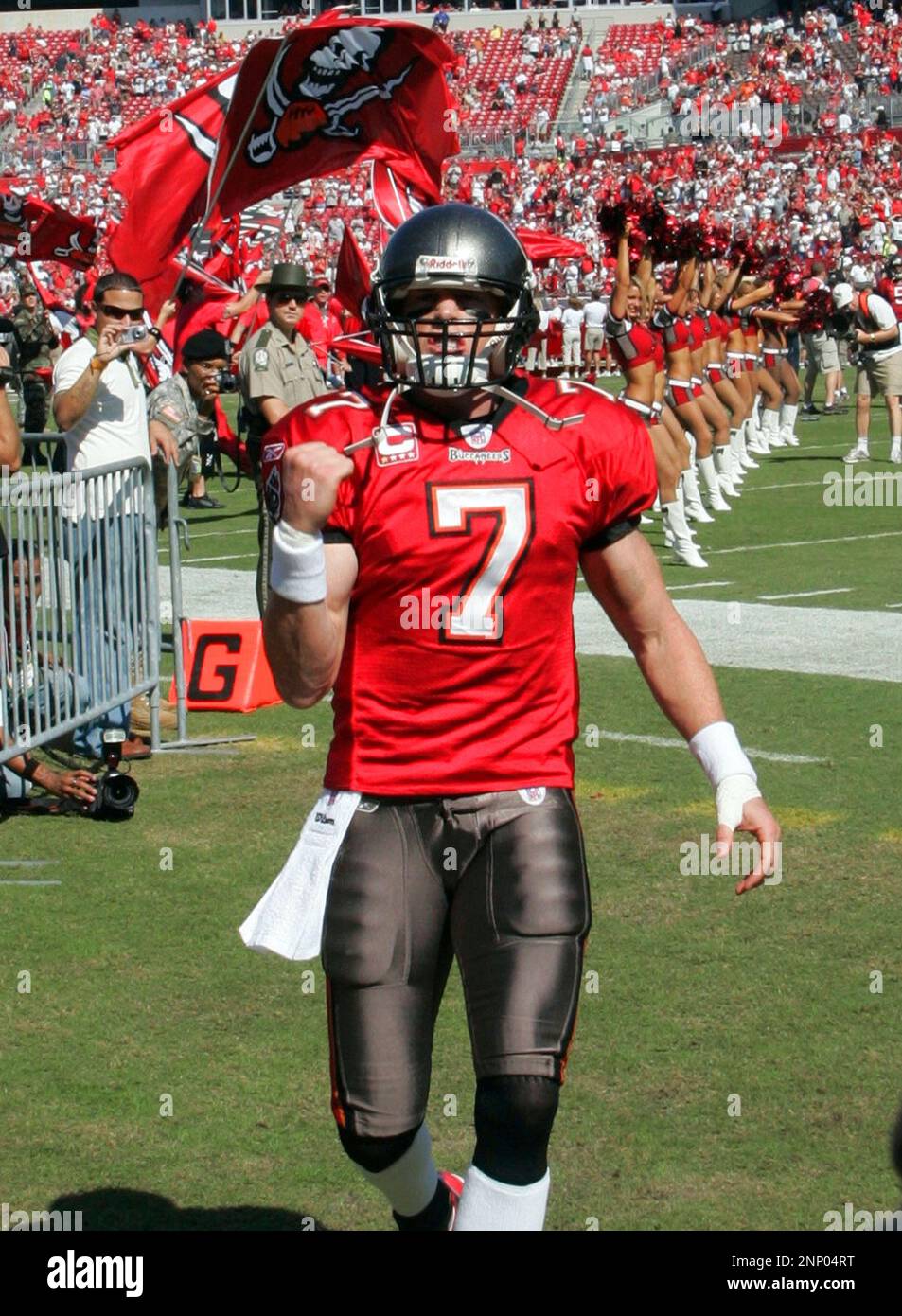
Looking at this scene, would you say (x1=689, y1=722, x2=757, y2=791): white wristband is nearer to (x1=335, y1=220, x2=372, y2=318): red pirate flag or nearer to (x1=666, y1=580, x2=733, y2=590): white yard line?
(x1=666, y1=580, x2=733, y2=590): white yard line

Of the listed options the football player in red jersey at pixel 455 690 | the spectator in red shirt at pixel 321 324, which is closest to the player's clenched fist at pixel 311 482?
the football player in red jersey at pixel 455 690

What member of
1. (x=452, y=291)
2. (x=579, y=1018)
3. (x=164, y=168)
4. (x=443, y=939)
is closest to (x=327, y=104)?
(x=164, y=168)

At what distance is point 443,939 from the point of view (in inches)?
147

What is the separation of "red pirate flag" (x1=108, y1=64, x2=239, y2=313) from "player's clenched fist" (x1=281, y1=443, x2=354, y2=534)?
12.1 m

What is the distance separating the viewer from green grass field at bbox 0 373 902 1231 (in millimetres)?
4684

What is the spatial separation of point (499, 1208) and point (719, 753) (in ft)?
3.07

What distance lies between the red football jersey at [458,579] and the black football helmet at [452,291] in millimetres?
102

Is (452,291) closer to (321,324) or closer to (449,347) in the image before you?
(449,347)

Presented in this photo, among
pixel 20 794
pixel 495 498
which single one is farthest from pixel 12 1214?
pixel 20 794

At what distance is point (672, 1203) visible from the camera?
14.9 ft

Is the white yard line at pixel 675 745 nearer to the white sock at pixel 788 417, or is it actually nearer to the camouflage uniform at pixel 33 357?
the white sock at pixel 788 417

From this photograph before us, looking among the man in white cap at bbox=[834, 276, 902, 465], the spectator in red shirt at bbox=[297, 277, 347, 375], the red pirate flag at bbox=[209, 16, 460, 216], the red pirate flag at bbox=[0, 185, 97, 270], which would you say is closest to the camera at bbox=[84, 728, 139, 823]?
the red pirate flag at bbox=[209, 16, 460, 216]

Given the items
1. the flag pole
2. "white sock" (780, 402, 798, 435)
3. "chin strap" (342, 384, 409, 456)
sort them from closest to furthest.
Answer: "chin strap" (342, 384, 409, 456) → the flag pole → "white sock" (780, 402, 798, 435)
